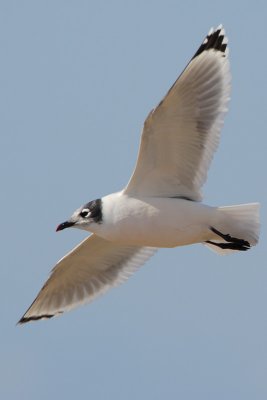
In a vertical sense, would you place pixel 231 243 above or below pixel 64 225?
below

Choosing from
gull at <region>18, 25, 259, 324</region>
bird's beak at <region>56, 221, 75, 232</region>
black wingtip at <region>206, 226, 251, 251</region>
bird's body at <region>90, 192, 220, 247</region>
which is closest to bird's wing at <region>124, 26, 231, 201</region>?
gull at <region>18, 25, 259, 324</region>

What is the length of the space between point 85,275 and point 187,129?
2.40 m

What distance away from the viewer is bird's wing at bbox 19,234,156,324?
11.4m

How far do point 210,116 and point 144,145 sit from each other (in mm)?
622

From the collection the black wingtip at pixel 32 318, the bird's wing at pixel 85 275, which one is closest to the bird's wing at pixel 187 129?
the bird's wing at pixel 85 275

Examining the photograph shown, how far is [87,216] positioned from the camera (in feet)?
33.1

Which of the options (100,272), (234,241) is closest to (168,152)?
(234,241)

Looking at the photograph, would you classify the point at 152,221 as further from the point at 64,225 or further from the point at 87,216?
the point at 64,225

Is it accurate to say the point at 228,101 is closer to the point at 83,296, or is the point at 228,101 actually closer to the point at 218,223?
the point at 218,223

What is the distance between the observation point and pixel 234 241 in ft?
32.9

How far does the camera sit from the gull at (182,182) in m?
9.73

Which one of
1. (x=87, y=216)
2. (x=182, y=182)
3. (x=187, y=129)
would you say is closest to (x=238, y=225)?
(x=182, y=182)

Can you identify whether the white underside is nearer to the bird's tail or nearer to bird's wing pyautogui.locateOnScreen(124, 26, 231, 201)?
the bird's tail

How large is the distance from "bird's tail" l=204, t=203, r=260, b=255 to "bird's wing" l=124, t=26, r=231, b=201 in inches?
13.6
